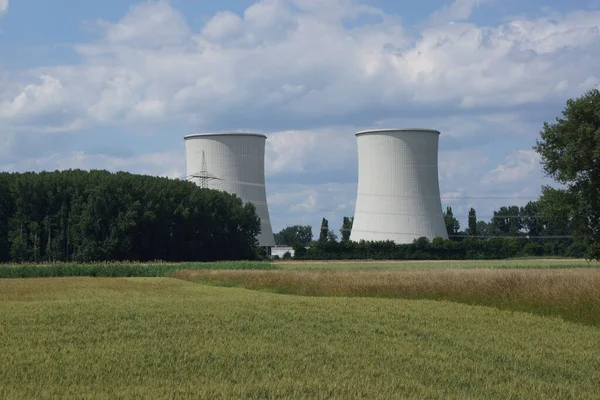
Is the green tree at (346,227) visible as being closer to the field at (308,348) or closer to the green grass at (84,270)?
the green grass at (84,270)

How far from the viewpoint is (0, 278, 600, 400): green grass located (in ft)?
28.8

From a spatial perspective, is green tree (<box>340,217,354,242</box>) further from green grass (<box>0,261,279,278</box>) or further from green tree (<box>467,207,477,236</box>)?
green grass (<box>0,261,279,278</box>)

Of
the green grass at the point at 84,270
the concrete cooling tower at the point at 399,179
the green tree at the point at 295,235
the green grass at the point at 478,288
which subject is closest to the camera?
the green grass at the point at 478,288

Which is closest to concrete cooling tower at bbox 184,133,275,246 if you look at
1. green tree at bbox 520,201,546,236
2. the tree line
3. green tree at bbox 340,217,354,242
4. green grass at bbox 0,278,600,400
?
the tree line

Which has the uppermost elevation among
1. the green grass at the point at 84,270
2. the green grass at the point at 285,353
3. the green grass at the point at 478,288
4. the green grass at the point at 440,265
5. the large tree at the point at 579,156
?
the large tree at the point at 579,156

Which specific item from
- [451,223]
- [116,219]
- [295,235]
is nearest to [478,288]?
[116,219]

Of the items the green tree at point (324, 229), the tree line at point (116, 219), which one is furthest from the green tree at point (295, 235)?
the tree line at point (116, 219)

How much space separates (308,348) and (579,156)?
2119 cm

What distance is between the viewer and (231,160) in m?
50.3

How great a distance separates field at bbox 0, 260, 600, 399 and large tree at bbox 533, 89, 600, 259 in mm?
12680

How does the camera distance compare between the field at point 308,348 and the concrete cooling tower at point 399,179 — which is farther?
the concrete cooling tower at point 399,179

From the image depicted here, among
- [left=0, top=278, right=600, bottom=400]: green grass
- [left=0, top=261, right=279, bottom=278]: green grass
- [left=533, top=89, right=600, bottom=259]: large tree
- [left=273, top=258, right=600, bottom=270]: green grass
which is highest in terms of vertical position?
[left=533, top=89, right=600, bottom=259]: large tree

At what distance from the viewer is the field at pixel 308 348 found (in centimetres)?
884

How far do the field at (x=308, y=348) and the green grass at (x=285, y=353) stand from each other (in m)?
0.03
